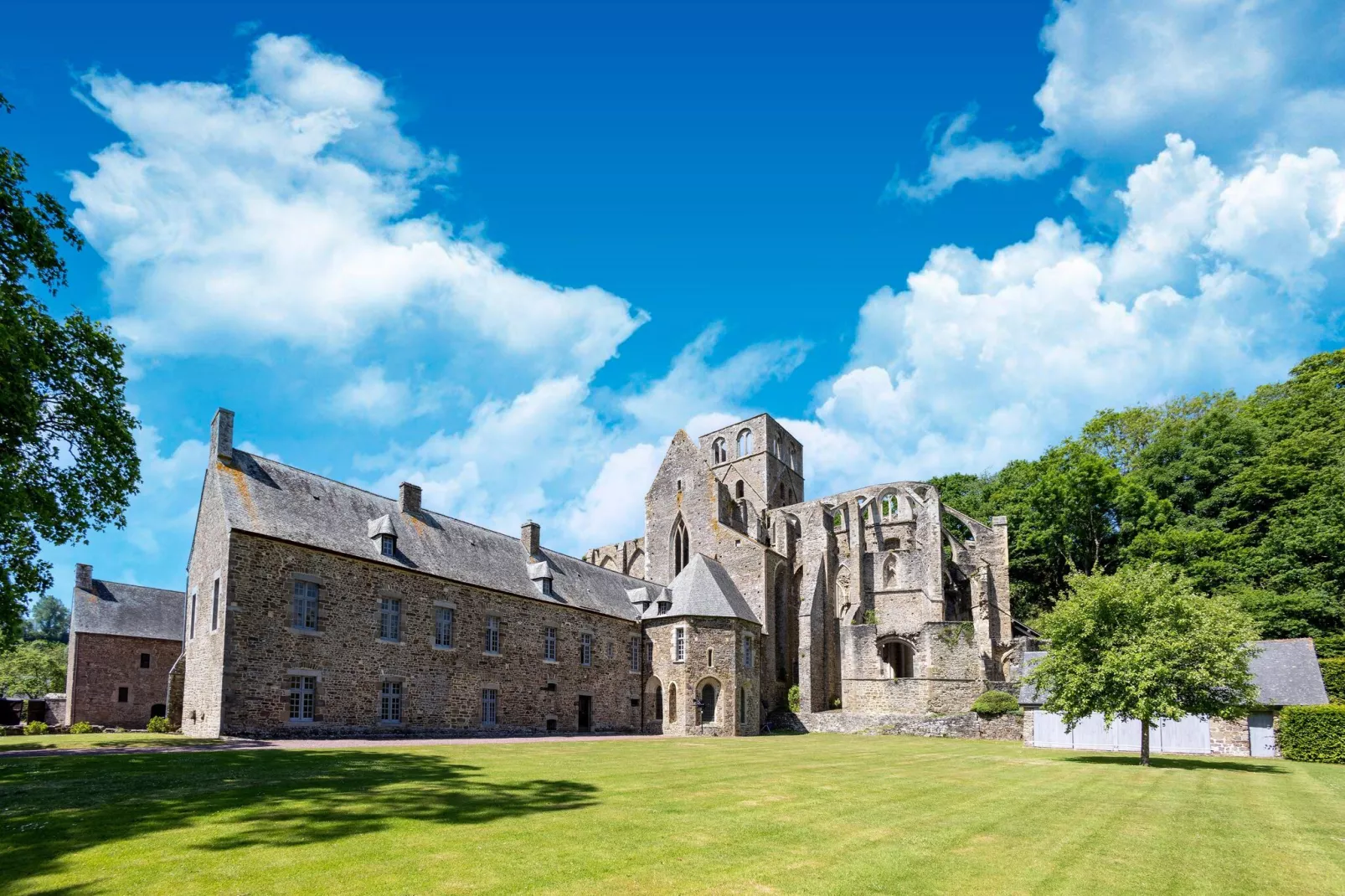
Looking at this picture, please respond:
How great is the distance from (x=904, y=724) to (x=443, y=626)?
20731 mm

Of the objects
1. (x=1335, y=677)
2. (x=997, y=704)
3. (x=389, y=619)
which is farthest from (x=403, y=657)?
(x=1335, y=677)

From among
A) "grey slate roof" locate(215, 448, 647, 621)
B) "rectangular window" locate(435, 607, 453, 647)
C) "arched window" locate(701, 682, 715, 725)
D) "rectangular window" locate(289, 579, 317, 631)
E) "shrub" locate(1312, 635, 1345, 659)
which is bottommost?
"arched window" locate(701, 682, 715, 725)

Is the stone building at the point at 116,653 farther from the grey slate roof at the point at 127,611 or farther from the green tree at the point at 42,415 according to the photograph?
the green tree at the point at 42,415

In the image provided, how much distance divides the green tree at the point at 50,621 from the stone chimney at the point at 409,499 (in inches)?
3250

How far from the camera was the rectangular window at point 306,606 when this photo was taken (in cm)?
2516

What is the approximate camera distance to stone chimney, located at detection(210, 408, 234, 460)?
26.2m

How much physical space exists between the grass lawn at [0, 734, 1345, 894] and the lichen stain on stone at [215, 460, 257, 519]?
9.15 m

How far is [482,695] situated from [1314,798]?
81.4 ft

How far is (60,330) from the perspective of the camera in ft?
62.7

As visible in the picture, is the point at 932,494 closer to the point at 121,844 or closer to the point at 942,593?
the point at 942,593

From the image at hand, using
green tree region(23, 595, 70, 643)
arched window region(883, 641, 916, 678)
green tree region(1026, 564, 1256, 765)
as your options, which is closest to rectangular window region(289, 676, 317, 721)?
green tree region(1026, 564, 1256, 765)

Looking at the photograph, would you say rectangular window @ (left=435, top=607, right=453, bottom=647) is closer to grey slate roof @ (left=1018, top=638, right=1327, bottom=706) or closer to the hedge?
grey slate roof @ (left=1018, top=638, right=1327, bottom=706)

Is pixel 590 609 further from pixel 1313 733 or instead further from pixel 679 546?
pixel 1313 733

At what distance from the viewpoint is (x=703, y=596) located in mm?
37969
